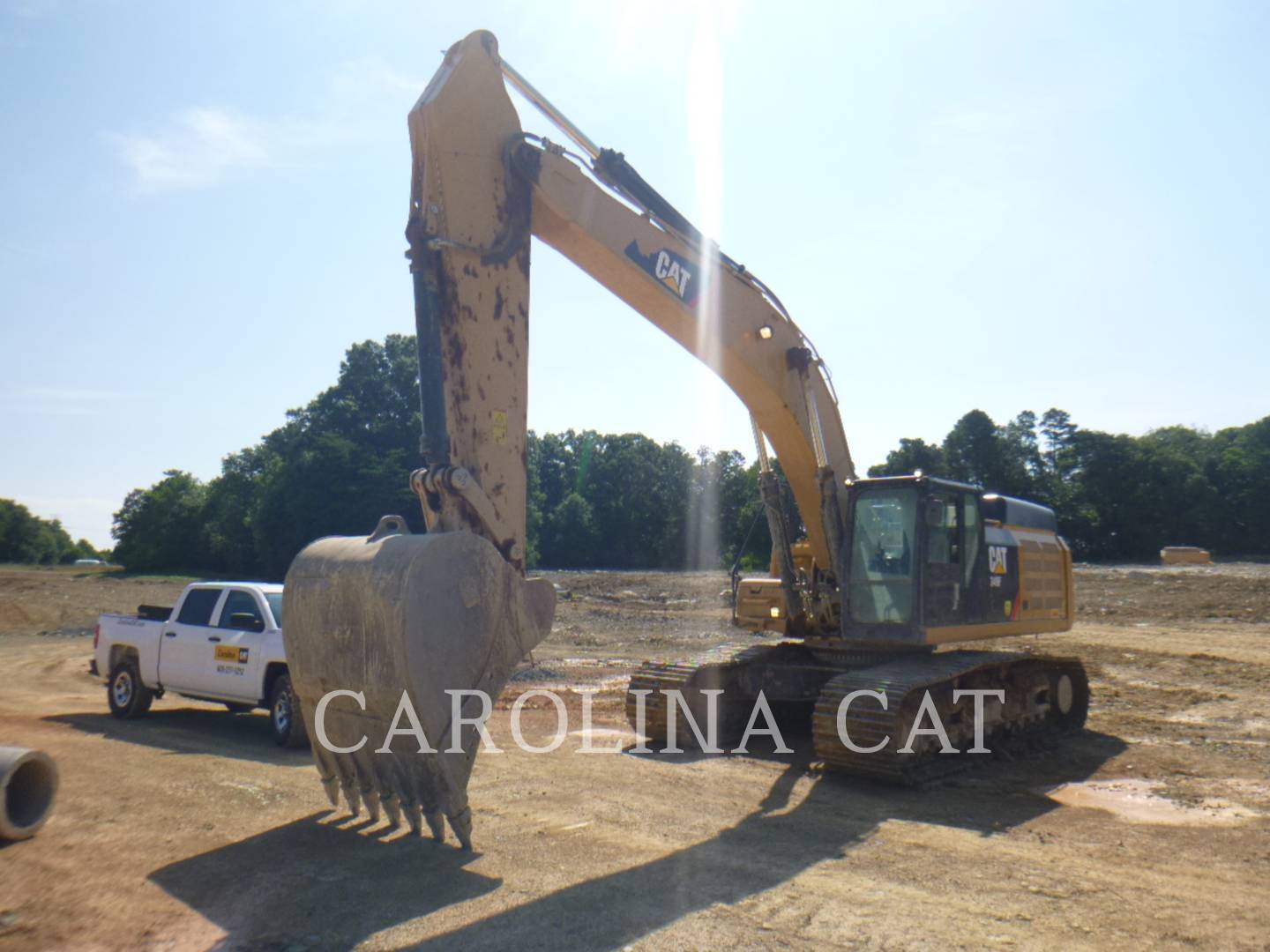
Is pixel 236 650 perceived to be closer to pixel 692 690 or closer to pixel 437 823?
pixel 692 690

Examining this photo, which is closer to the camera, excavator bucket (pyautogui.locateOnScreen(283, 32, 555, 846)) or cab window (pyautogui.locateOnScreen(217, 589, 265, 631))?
excavator bucket (pyautogui.locateOnScreen(283, 32, 555, 846))

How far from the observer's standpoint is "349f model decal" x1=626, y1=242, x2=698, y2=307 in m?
8.16

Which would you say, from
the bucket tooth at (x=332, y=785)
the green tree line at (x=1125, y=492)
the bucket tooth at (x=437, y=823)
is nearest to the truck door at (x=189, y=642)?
the bucket tooth at (x=332, y=785)

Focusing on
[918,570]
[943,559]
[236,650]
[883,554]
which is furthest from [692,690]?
[236,650]

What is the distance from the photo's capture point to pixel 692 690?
10750mm

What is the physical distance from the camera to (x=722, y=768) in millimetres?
9711

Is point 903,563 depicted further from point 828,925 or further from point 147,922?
point 147,922

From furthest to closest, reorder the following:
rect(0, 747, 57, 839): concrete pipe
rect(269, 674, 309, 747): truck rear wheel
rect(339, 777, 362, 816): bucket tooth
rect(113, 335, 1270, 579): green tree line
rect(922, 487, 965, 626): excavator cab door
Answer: rect(113, 335, 1270, 579): green tree line
rect(269, 674, 309, 747): truck rear wheel
rect(922, 487, 965, 626): excavator cab door
rect(0, 747, 57, 839): concrete pipe
rect(339, 777, 362, 816): bucket tooth

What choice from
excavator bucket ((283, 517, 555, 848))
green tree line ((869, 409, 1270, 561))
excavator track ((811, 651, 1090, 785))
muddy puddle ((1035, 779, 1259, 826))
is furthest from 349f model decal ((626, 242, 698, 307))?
green tree line ((869, 409, 1270, 561))

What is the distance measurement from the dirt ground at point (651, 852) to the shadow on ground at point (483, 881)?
20 millimetres

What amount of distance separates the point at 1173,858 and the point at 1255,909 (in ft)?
3.52

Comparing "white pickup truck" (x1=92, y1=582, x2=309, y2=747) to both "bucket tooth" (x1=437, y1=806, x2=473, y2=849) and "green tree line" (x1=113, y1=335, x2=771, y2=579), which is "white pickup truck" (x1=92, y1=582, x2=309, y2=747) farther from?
"green tree line" (x1=113, y1=335, x2=771, y2=579)

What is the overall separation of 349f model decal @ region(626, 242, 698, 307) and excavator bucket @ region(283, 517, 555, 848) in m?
2.98

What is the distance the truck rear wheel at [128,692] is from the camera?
41.5 feet
